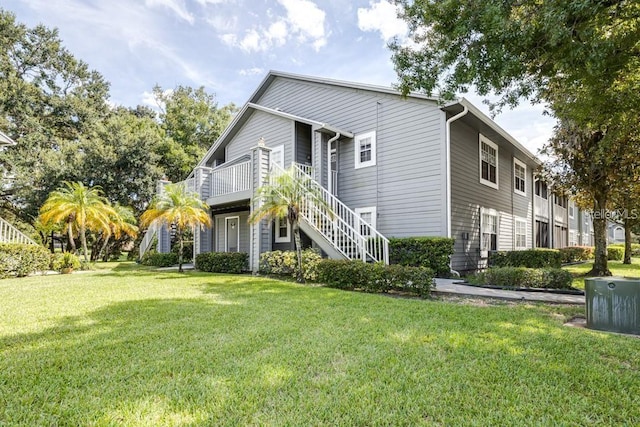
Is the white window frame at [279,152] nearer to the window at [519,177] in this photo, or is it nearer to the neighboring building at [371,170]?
the neighboring building at [371,170]

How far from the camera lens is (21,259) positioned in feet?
38.5

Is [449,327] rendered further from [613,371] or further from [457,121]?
[457,121]

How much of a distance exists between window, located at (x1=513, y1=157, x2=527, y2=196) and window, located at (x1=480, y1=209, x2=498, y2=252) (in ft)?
10.9

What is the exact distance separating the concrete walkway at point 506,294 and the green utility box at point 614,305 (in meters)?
2.11

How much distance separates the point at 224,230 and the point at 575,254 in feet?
63.6

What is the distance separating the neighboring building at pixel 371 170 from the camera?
35.2 feet

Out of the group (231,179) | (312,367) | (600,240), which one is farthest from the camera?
(231,179)

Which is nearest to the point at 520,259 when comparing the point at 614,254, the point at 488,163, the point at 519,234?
the point at 488,163

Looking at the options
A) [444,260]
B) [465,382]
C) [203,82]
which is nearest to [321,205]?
[444,260]

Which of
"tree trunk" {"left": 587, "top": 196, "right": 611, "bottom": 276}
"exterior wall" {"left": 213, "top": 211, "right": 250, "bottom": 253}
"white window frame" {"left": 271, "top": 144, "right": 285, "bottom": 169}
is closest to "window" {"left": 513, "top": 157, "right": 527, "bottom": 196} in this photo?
"tree trunk" {"left": 587, "top": 196, "right": 611, "bottom": 276}

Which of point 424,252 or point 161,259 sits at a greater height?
point 424,252

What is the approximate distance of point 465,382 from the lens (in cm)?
301

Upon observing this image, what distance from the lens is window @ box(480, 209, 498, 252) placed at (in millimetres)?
13242

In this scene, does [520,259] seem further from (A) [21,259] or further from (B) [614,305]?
(A) [21,259]
